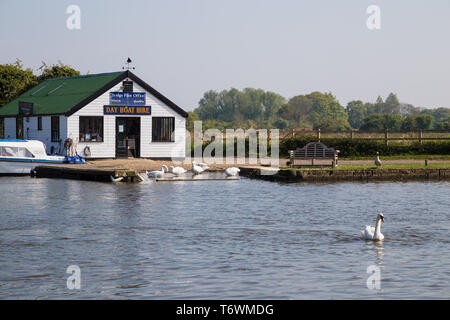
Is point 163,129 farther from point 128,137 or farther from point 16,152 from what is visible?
point 16,152

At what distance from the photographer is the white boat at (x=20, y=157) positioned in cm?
3941

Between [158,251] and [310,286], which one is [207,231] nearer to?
[158,251]

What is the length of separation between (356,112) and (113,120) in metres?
147

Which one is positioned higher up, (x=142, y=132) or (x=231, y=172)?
(x=142, y=132)

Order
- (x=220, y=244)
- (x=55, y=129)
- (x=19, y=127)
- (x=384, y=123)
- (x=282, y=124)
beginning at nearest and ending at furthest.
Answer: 1. (x=220, y=244)
2. (x=55, y=129)
3. (x=19, y=127)
4. (x=384, y=123)
5. (x=282, y=124)

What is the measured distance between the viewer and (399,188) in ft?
113

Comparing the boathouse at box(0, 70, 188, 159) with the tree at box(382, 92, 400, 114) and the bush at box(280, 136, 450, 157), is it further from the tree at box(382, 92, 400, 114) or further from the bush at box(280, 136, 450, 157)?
the tree at box(382, 92, 400, 114)

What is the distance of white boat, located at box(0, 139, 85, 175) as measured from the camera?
39.4m

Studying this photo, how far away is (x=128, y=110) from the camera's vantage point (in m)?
45.1

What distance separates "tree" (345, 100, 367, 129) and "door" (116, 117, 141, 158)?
141110 mm

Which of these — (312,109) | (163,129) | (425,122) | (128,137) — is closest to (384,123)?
(425,122)

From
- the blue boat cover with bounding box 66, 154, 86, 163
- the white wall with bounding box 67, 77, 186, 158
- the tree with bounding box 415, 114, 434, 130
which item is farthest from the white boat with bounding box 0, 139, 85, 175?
the tree with bounding box 415, 114, 434, 130

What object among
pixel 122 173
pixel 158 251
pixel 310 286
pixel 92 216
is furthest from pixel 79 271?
pixel 122 173
